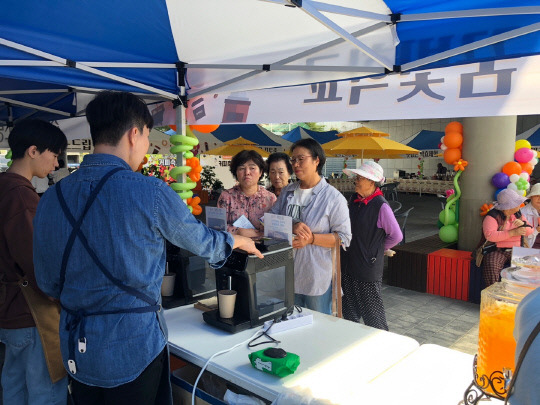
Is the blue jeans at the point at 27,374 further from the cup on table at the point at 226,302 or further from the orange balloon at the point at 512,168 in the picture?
the orange balloon at the point at 512,168

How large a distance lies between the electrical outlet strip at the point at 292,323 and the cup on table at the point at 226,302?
6.8 inches

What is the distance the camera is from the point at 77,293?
1.27m

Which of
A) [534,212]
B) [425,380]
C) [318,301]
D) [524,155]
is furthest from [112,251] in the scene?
[524,155]

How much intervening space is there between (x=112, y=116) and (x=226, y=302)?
941 millimetres

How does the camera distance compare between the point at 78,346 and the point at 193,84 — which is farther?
the point at 193,84

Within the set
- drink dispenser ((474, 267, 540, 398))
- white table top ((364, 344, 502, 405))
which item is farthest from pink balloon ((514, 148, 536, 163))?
drink dispenser ((474, 267, 540, 398))

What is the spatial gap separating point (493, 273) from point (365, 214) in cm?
193

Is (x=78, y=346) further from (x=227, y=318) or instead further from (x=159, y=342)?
(x=227, y=318)

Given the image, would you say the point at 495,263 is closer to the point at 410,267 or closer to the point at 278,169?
the point at 410,267

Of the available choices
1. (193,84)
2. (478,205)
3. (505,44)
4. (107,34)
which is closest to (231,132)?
(478,205)

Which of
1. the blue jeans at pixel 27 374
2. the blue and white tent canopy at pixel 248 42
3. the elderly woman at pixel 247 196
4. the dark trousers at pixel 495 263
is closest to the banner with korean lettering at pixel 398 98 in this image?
the blue and white tent canopy at pixel 248 42

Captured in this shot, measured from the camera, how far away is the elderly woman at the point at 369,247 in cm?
307

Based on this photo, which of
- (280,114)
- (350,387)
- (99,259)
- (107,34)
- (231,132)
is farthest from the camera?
(231,132)

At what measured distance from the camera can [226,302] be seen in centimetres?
181
